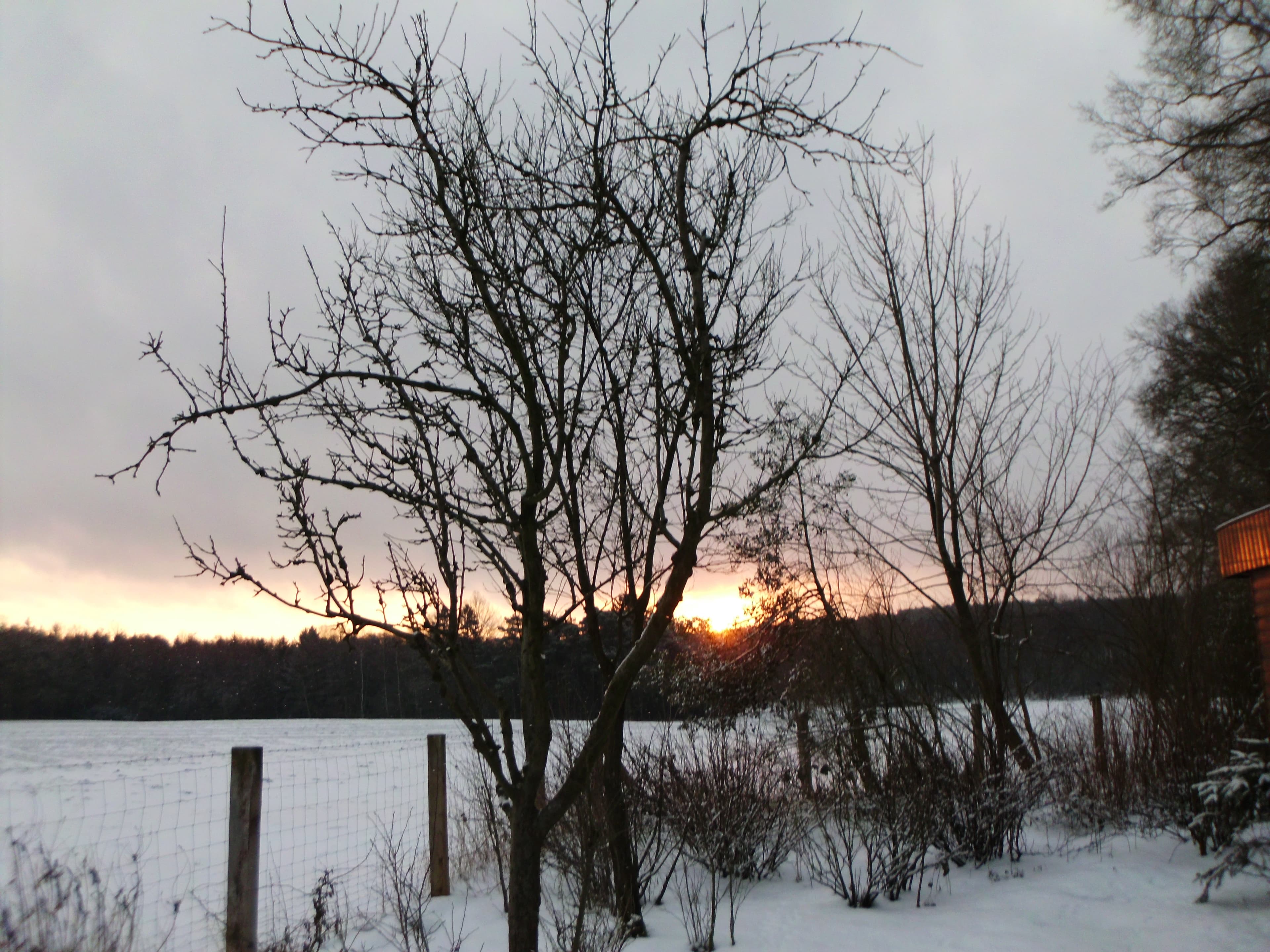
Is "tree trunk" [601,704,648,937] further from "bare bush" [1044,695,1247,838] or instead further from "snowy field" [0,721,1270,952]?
"bare bush" [1044,695,1247,838]

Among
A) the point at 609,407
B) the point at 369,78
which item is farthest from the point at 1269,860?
the point at 369,78

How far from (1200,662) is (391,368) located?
6.32m

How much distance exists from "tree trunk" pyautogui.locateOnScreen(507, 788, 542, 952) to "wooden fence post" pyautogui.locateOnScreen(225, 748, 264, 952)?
8.55 feet

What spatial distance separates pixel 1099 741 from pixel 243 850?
263 inches

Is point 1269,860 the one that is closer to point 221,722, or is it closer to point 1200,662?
point 1200,662

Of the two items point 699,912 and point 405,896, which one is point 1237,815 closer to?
point 699,912

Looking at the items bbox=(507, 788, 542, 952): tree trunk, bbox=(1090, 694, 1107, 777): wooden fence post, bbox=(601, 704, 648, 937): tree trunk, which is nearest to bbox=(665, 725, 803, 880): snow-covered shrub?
bbox=(601, 704, 648, 937): tree trunk

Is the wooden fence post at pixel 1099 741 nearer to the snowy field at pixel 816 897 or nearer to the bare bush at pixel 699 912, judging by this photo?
the snowy field at pixel 816 897

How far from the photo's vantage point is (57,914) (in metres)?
3.88

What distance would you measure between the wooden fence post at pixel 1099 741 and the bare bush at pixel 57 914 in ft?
22.3

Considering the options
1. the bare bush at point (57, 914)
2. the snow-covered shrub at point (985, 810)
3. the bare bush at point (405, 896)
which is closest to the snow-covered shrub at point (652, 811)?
the bare bush at point (405, 896)

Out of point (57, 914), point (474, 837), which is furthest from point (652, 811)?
point (57, 914)

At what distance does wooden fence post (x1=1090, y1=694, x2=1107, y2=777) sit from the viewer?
6715 mm

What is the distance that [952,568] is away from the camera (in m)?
6.70
